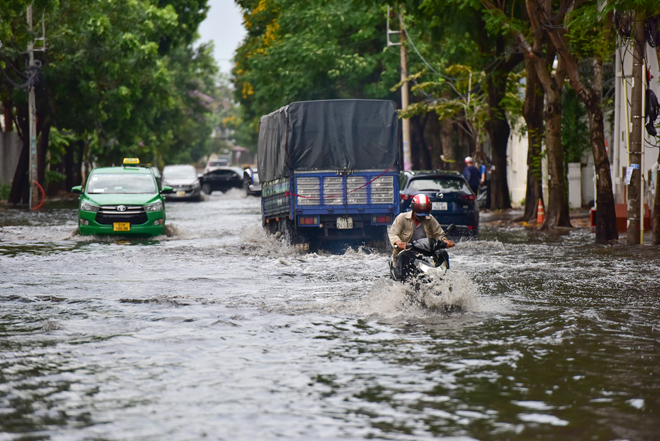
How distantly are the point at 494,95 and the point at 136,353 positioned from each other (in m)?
24.1

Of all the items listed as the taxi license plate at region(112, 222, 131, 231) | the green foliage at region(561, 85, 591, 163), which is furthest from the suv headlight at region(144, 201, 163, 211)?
the green foliage at region(561, 85, 591, 163)

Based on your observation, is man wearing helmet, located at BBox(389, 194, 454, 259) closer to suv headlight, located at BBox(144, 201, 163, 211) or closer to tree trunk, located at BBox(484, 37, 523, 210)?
suv headlight, located at BBox(144, 201, 163, 211)

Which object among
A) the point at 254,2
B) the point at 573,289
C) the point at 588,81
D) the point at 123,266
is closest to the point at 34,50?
the point at 254,2

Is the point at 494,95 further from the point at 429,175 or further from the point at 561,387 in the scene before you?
the point at 561,387

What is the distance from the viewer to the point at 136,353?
338 inches

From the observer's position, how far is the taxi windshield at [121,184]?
75.4 feet

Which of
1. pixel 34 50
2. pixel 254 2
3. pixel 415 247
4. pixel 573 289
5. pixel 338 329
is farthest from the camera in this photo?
pixel 254 2

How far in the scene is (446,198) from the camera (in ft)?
72.7

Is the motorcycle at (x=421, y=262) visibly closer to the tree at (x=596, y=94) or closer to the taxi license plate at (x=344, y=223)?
the taxi license plate at (x=344, y=223)

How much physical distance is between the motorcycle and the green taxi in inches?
466

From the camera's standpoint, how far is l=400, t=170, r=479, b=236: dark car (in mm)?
22047

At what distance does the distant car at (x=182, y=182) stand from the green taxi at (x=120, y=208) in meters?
22.1

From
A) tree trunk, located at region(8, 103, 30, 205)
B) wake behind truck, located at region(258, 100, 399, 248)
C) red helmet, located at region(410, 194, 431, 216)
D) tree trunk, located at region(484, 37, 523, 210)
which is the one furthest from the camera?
tree trunk, located at region(8, 103, 30, 205)

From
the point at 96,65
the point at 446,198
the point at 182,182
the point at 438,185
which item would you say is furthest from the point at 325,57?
the point at 446,198
